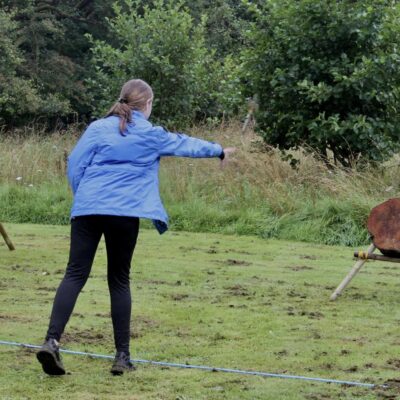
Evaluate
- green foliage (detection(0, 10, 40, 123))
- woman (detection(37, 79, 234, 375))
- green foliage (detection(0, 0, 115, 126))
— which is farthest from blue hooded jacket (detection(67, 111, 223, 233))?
green foliage (detection(0, 10, 40, 123))

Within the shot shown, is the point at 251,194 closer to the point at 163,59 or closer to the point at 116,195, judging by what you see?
the point at 163,59

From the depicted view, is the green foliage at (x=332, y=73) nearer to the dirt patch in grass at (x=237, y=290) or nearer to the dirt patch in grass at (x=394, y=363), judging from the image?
the dirt patch in grass at (x=237, y=290)

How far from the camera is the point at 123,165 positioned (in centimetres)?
521

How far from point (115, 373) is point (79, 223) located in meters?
0.97

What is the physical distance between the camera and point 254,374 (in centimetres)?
541

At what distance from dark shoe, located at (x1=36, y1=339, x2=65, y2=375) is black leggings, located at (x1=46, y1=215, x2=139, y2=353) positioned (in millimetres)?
58

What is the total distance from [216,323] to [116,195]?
2233mm

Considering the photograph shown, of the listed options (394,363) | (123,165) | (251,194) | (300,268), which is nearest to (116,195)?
(123,165)

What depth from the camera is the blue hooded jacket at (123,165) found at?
201 inches

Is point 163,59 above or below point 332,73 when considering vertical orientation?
below

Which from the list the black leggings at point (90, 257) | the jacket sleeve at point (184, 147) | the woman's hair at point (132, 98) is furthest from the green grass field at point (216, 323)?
the woman's hair at point (132, 98)

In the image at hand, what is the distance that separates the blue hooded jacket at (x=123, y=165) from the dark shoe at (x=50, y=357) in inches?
30.9

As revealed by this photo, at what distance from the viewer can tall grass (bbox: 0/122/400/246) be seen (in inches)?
495

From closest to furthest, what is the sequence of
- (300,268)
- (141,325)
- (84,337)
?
(84,337), (141,325), (300,268)
